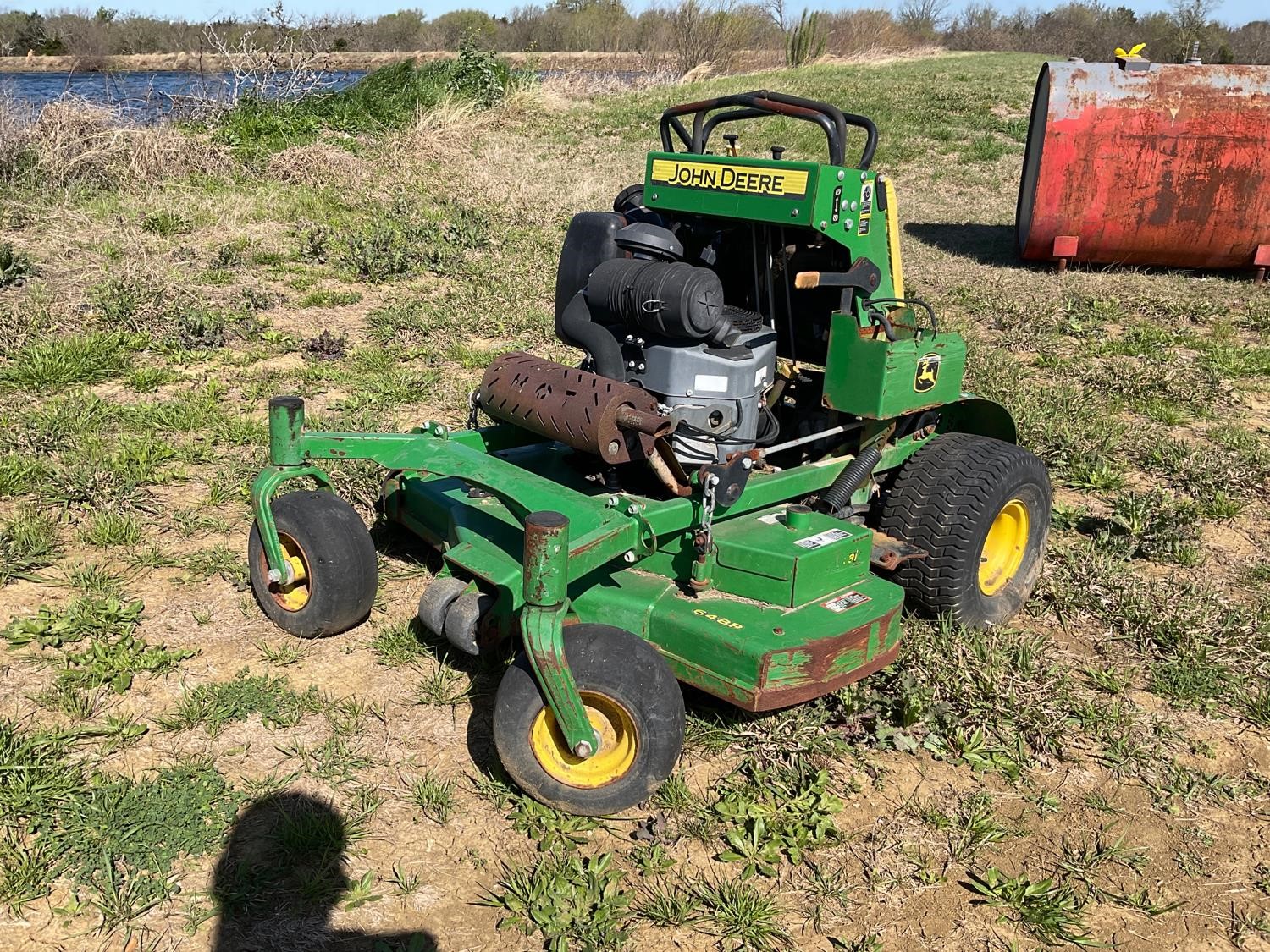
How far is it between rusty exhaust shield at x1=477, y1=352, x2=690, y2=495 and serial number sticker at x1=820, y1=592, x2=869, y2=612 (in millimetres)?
614

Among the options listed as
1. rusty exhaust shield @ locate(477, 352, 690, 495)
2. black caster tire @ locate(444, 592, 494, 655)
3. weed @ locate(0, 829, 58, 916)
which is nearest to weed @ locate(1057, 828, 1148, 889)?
rusty exhaust shield @ locate(477, 352, 690, 495)

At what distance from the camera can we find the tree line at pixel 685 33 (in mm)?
28938

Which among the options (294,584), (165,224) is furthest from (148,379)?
(165,224)

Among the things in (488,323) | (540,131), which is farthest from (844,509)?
(540,131)

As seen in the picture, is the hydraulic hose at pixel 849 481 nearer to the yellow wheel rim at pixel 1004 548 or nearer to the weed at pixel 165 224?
the yellow wheel rim at pixel 1004 548

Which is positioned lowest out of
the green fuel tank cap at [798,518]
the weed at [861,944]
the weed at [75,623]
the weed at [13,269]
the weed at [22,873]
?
the weed at [861,944]

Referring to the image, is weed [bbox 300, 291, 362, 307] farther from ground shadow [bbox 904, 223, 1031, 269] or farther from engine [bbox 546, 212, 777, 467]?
ground shadow [bbox 904, 223, 1031, 269]

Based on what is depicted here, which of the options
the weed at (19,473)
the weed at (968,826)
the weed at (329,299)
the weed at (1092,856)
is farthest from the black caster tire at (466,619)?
the weed at (329,299)

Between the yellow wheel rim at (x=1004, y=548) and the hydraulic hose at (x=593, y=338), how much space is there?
5.55 ft

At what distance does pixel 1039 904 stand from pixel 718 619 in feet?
3.81

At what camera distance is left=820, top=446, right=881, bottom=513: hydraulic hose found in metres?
3.97

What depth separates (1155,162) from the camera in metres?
9.30

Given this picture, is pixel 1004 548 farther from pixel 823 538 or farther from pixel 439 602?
pixel 439 602

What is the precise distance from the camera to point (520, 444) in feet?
14.5
